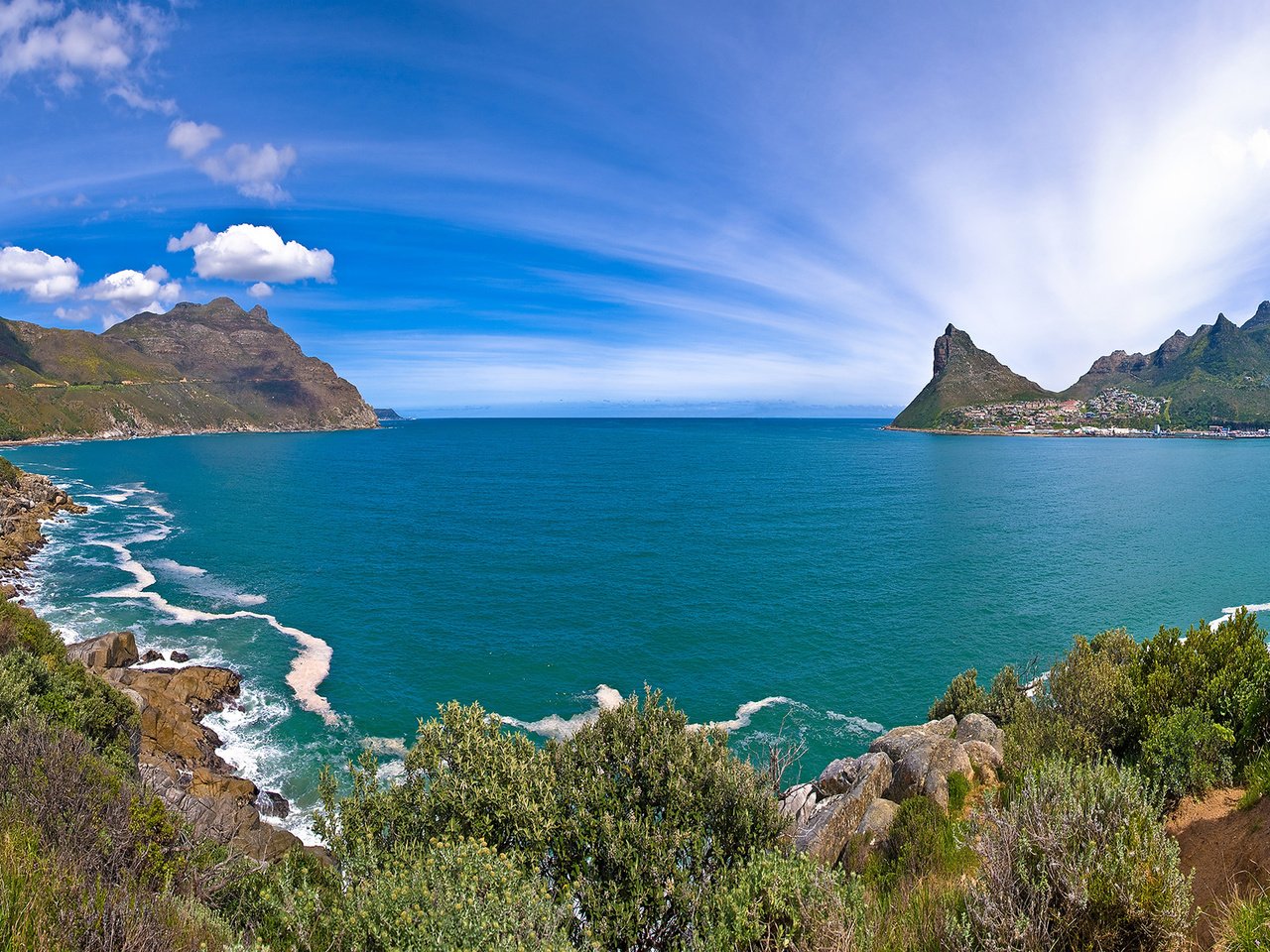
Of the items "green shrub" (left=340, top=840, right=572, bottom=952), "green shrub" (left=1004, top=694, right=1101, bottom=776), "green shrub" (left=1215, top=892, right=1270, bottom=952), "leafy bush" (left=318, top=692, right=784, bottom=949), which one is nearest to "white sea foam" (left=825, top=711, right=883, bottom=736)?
"green shrub" (left=1004, top=694, right=1101, bottom=776)

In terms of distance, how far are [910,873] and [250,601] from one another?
59.2 m

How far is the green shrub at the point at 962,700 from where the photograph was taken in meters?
29.8

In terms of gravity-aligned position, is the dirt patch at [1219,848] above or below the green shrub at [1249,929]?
below

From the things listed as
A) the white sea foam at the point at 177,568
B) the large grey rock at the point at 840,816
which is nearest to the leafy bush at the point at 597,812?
the large grey rock at the point at 840,816

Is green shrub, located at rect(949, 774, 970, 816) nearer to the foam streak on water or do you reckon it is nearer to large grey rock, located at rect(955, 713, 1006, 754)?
large grey rock, located at rect(955, 713, 1006, 754)

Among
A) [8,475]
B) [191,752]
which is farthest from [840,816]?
[8,475]

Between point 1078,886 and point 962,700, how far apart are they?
2558cm

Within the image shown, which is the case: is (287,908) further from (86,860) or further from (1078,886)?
(1078,886)

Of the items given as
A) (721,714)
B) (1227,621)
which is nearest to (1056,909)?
(1227,621)

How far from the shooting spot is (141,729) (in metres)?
30.9

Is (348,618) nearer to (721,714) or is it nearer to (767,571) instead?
(721,714)

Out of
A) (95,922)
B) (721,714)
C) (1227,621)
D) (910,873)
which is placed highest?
(1227,621)

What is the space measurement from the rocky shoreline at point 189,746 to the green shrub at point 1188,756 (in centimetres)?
2636

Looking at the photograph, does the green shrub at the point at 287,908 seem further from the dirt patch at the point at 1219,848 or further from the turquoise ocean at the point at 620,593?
the turquoise ocean at the point at 620,593
